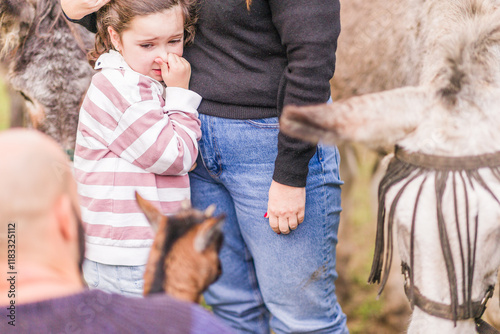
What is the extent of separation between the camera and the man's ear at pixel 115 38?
169 centimetres

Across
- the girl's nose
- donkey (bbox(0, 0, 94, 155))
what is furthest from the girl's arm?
donkey (bbox(0, 0, 94, 155))

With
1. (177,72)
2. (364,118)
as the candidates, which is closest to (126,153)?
(177,72)

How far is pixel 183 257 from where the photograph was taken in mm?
1013

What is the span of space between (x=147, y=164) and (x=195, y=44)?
0.50m

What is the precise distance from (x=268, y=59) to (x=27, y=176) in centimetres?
100

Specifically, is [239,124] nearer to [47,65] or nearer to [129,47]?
[129,47]

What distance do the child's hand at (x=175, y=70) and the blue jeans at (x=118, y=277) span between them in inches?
27.7

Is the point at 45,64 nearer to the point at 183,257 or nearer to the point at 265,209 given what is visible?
the point at 265,209

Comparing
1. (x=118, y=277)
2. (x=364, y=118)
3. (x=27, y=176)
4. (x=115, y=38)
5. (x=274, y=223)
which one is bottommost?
(x=118, y=277)

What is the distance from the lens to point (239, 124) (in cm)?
169

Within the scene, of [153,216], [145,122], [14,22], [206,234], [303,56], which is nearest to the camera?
[206,234]

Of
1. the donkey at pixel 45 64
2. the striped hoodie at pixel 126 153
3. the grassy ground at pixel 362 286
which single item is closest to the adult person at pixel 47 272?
the striped hoodie at pixel 126 153

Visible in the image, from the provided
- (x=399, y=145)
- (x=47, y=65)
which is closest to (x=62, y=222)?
(x=399, y=145)

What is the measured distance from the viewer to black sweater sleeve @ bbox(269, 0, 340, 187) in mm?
1414
